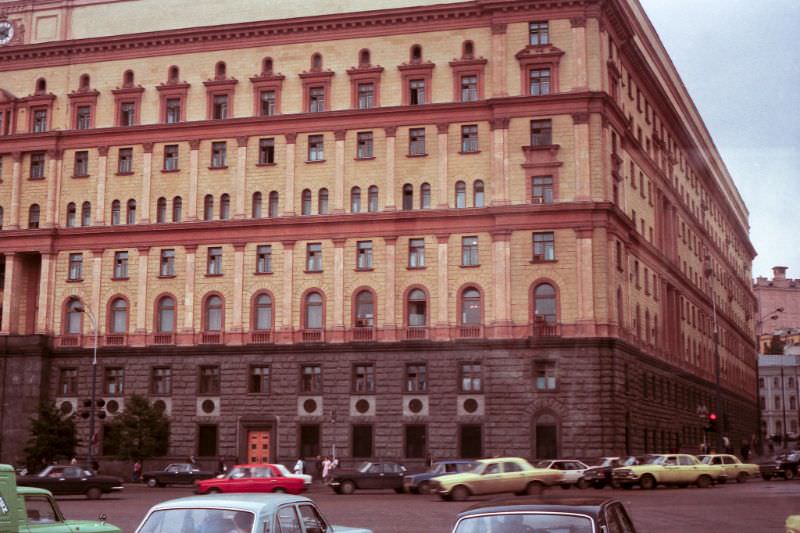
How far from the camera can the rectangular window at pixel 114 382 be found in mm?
63969

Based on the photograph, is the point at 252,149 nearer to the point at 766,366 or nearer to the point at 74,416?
the point at 74,416

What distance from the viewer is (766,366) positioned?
146 metres

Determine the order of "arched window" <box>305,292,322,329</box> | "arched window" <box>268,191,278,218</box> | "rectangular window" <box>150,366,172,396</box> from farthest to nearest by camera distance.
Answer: "arched window" <box>268,191,278,218</box> → "rectangular window" <box>150,366,172,396</box> → "arched window" <box>305,292,322,329</box>

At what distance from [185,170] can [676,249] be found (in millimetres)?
37450

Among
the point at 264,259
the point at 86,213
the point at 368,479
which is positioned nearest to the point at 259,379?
the point at 264,259

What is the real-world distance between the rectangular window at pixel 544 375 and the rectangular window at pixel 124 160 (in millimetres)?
27985

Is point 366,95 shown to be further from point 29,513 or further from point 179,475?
point 29,513

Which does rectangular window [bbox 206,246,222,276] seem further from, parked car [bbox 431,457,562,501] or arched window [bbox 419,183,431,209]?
parked car [bbox 431,457,562,501]

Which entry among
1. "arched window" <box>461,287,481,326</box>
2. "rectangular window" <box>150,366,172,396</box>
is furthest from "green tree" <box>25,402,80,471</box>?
"arched window" <box>461,287,481,326</box>

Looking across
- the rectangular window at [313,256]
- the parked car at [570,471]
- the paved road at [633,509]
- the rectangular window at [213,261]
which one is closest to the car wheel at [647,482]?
the paved road at [633,509]

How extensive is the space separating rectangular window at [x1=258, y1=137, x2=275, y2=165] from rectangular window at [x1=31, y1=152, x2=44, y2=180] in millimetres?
14738

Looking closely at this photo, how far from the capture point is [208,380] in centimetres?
6262

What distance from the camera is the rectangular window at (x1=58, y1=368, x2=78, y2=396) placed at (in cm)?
6475

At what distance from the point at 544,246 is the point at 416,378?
10070 millimetres
